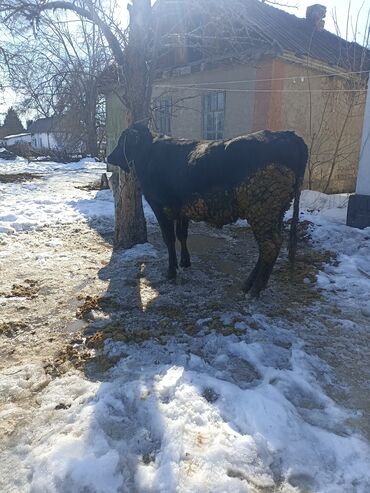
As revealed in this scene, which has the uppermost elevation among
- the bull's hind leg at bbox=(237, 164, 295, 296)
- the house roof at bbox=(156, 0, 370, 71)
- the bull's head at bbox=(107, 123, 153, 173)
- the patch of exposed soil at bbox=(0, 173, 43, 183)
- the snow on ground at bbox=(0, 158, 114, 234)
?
the house roof at bbox=(156, 0, 370, 71)

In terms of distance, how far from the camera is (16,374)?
8.99 ft

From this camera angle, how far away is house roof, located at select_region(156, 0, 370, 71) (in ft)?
20.7

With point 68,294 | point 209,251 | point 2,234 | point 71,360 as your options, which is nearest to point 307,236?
point 209,251

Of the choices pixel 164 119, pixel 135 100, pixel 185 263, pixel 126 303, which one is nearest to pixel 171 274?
pixel 185 263

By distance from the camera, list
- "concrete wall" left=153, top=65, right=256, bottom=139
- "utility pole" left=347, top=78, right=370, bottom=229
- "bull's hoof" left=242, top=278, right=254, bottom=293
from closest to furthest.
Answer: "bull's hoof" left=242, top=278, right=254, bottom=293, "utility pole" left=347, top=78, right=370, bottom=229, "concrete wall" left=153, top=65, right=256, bottom=139

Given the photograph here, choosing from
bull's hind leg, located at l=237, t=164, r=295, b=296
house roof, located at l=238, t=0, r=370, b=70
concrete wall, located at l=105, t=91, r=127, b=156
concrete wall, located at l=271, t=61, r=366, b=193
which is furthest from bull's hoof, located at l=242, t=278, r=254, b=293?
concrete wall, located at l=105, t=91, r=127, b=156

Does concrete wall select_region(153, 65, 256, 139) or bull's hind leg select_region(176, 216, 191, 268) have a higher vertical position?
concrete wall select_region(153, 65, 256, 139)

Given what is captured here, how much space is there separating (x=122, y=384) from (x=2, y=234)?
483cm

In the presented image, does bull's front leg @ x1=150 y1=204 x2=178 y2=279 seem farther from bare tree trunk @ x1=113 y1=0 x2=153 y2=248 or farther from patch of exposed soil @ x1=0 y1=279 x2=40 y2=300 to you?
patch of exposed soil @ x1=0 y1=279 x2=40 y2=300

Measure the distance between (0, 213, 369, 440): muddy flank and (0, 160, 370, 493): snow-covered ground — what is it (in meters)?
0.03

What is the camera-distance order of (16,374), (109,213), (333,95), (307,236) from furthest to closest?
(333,95)
(109,213)
(307,236)
(16,374)

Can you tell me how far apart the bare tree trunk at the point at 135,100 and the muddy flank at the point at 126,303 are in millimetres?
374

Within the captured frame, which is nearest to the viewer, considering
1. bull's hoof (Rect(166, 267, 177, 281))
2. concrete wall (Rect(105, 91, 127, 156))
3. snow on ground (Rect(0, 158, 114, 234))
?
bull's hoof (Rect(166, 267, 177, 281))

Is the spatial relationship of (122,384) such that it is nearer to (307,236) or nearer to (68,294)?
(68,294)
